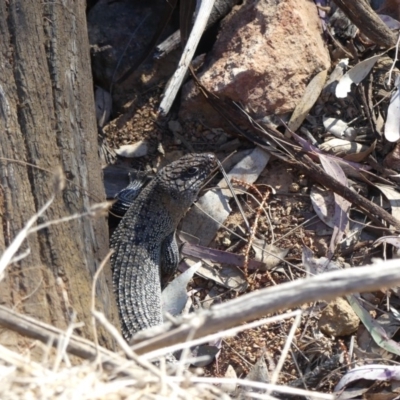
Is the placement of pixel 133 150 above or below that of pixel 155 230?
above

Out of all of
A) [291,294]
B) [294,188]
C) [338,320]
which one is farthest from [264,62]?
[291,294]

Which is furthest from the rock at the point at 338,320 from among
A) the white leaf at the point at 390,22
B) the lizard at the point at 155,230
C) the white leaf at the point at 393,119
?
the white leaf at the point at 390,22

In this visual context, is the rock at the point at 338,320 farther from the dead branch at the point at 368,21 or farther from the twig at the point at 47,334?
the twig at the point at 47,334

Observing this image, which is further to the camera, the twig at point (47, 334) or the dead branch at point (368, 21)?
the dead branch at point (368, 21)

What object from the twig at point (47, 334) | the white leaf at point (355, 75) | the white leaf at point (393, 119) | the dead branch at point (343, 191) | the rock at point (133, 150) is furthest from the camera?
the rock at point (133, 150)

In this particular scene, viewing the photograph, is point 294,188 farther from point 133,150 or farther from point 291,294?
point 291,294

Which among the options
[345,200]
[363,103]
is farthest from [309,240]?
[363,103]

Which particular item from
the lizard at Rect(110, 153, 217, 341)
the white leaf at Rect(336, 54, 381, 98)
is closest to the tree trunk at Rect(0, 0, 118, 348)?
the lizard at Rect(110, 153, 217, 341)
